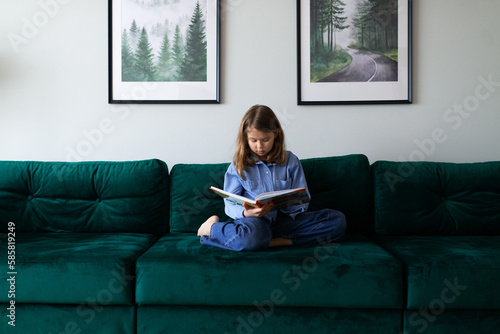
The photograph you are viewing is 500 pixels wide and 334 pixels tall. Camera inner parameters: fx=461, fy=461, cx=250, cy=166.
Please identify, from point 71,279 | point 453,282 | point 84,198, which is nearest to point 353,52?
point 453,282

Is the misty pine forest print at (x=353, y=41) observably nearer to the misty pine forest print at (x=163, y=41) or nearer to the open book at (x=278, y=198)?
the misty pine forest print at (x=163, y=41)

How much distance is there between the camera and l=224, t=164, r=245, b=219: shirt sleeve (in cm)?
209

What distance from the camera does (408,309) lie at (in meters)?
1.74

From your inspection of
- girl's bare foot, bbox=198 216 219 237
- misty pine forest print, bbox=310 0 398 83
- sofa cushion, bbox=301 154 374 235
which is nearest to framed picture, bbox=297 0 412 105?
misty pine forest print, bbox=310 0 398 83

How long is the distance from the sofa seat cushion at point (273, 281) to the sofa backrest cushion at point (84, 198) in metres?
0.60

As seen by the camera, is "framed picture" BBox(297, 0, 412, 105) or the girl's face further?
"framed picture" BBox(297, 0, 412, 105)

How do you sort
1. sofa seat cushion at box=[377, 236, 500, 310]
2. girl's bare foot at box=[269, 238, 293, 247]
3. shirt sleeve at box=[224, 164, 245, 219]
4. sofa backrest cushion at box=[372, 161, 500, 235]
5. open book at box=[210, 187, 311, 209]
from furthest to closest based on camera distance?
1. sofa backrest cushion at box=[372, 161, 500, 235]
2. shirt sleeve at box=[224, 164, 245, 219]
3. girl's bare foot at box=[269, 238, 293, 247]
4. open book at box=[210, 187, 311, 209]
5. sofa seat cushion at box=[377, 236, 500, 310]

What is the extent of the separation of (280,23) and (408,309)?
5.68ft

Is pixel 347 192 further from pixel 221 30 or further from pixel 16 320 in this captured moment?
pixel 16 320

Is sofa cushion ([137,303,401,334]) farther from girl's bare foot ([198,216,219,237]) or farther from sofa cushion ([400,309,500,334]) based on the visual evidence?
girl's bare foot ([198,216,219,237])

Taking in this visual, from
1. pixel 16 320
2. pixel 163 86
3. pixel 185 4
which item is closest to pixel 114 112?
pixel 163 86

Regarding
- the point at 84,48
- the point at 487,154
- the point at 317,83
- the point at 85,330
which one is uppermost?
the point at 84,48

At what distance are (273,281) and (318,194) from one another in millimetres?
737

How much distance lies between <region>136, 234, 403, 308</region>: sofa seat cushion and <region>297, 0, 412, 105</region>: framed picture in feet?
3.99
